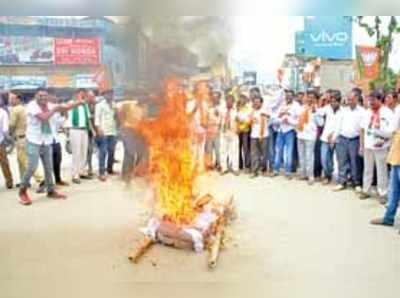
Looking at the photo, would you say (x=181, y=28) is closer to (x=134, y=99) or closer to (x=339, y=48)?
(x=134, y=99)

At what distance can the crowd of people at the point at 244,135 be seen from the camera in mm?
5004

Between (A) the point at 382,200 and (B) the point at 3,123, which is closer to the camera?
(A) the point at 382,200

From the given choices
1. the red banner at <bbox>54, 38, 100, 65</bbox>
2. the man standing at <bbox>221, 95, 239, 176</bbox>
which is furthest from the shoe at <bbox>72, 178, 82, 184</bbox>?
the man standing at <bbox>221, 95, 239, 176</bbox>

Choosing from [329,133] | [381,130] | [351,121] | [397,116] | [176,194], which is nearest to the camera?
[176,194]

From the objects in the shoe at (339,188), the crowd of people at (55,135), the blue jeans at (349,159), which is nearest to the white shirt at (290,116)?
the blue jeans at (349,159)

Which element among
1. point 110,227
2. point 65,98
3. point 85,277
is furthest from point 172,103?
point 65,98

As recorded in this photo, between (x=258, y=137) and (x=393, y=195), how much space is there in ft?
9.28

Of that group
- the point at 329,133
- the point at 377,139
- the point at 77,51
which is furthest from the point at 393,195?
the point at 77,51

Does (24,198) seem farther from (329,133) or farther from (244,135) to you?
(329,133)

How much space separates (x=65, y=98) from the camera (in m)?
6.11

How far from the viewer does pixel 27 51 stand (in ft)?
21.3

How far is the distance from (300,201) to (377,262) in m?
1.96

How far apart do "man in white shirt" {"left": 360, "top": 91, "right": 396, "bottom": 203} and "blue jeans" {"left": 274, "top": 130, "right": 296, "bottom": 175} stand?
4.37ft

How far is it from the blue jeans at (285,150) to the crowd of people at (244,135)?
0.4 inches
